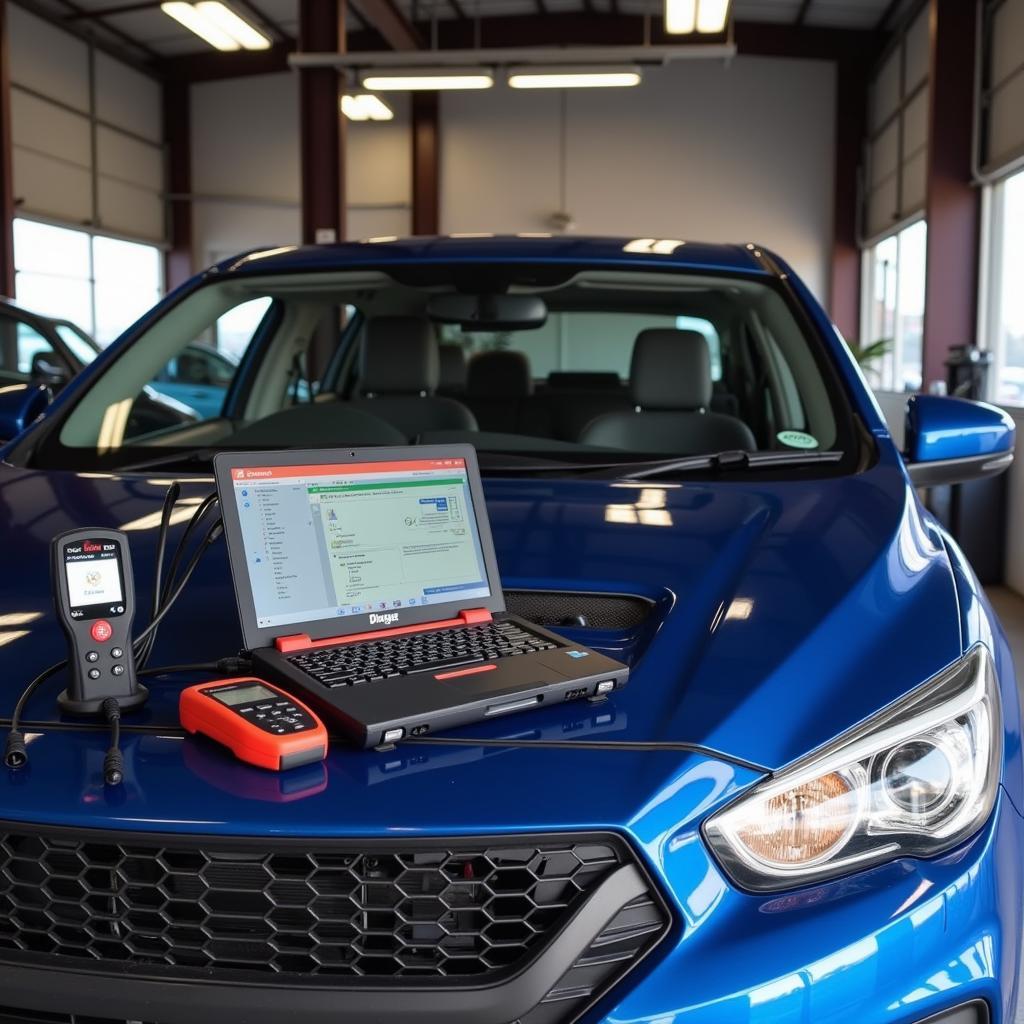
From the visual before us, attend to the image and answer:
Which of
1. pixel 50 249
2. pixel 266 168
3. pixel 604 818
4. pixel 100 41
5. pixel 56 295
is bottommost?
Result: pixel 604 818

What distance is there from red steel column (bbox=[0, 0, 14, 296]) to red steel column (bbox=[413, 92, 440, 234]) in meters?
5.15

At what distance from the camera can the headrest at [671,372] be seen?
214 centimetres

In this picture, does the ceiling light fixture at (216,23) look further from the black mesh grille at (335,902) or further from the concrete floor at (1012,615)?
the black mesh grille at (335,902)

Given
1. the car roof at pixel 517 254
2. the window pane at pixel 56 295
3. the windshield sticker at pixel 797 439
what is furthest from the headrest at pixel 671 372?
the window pane at pixel 56 295

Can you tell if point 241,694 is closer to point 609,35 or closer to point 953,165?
point 953,165

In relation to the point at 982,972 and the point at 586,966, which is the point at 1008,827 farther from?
the point at 586,966

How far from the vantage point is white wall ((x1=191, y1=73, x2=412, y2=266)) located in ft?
49.1

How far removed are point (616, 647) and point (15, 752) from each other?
0.57 metres

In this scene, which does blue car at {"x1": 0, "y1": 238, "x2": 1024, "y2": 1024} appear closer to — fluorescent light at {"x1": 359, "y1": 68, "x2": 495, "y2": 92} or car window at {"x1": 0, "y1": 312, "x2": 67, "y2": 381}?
car window at {"x1": 0, "y1": 312, "x2": 67, "y2": 381}

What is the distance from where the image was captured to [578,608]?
1290 mm

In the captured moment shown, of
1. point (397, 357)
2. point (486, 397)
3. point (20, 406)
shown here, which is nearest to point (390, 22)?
point (486, 397)

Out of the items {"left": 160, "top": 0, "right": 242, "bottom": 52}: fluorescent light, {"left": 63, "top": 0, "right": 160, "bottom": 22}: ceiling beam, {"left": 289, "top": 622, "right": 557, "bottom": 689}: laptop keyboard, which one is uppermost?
{"left": 63, "top": 0, "right": 160, "bottom": 22}: ceiling beam

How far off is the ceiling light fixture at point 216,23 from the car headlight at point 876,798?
8.59 metres

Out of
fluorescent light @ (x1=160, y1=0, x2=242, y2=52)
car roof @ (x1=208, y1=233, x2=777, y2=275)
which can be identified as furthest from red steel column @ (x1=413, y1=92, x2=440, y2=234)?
car roof @ (x1=208, y1=233, x2=777, y2=275)
